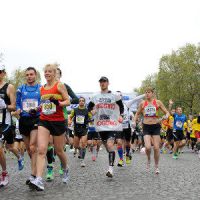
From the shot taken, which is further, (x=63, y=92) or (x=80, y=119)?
(x=80, y=119)

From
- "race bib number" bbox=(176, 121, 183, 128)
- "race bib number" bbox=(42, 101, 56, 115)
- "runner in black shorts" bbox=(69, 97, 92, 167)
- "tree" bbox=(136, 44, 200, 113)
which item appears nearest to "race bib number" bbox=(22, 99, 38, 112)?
"race bib number" bbox=(42, 101, 56, 115)

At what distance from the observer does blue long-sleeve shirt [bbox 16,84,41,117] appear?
9016mm

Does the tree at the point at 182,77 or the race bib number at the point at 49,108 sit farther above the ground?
the tree at the point at 182,77

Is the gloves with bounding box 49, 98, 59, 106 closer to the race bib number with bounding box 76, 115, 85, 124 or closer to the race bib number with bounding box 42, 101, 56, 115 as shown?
the race bib number with bounding box 42, 101, 56, 115

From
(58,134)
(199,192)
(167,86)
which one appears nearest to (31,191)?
(58,134)

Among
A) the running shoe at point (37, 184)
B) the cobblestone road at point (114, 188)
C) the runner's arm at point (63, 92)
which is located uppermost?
the runner's arm at point (63, 92)

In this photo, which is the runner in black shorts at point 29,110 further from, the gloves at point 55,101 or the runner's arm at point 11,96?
the gloves at point 55,101

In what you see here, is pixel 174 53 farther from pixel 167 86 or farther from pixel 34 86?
pixel 34 86

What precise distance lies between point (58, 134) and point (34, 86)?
1157 mm

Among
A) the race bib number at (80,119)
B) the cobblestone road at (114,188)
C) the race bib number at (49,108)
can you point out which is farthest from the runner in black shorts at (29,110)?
the race bib number at (80,119)

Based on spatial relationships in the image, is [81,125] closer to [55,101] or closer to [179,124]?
[179,124]

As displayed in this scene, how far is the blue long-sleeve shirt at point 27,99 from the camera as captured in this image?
29.6 feet

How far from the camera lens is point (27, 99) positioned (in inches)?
357

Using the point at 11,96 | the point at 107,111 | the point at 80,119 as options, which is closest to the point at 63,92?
the point at 11,96
